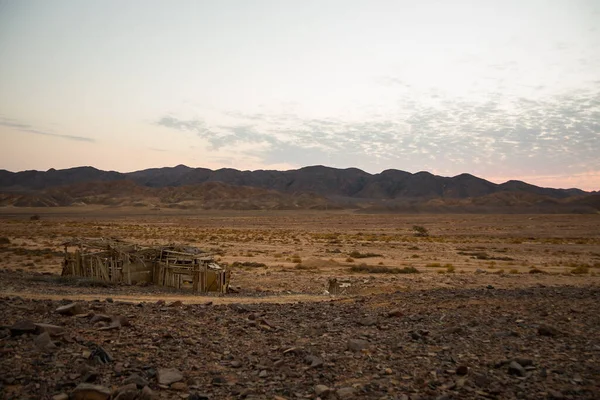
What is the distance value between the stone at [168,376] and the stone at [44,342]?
6.49ft

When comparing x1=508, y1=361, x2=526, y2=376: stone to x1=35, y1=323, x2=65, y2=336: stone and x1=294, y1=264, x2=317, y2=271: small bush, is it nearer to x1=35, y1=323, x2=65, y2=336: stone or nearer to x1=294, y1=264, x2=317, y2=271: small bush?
x1=35, y1=323, x2=65, y2=336: stone

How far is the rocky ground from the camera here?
6.42 meters

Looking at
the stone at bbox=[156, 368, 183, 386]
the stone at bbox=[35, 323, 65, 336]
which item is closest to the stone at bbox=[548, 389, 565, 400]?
the stone at bbox=[156, 368, 183, 386]

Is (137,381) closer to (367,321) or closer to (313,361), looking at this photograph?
(313,361)

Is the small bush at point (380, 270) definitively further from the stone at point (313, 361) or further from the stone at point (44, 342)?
the stone at point (44, 342)

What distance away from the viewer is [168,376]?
6.81m

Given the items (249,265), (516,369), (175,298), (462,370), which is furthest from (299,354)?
(249,265)

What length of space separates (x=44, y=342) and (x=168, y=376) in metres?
2.36

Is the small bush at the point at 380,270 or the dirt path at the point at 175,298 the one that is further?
the small bush at the point at 380,270

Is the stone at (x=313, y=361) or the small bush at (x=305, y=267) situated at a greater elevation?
the stone at (x=313, y=361)

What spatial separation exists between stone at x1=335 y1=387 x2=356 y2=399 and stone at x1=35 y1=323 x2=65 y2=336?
4.99 metres

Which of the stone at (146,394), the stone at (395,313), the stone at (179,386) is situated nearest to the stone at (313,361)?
the stone at (179,386)

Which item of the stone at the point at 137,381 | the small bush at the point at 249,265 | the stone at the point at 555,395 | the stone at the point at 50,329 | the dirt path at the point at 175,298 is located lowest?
the small bush at the point at 249,265

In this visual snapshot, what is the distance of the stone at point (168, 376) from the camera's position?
6665mm
